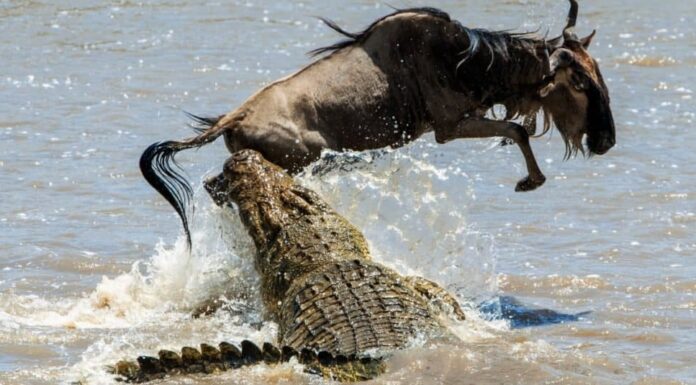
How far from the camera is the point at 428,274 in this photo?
26.7ft

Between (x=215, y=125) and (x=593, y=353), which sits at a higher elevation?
(x=215, y=125)

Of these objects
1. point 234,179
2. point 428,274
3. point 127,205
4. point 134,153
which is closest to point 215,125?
point 234,179

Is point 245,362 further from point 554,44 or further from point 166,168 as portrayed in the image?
point 554,44

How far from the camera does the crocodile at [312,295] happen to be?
5746 mm

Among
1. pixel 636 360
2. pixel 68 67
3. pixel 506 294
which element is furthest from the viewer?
pixel 68 67

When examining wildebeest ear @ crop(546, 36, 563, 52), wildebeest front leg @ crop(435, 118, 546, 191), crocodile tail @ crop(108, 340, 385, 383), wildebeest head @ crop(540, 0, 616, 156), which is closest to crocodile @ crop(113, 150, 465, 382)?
crocodile tail @ crop(108, 340, 385, 383)

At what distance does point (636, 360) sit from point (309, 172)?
2.12m

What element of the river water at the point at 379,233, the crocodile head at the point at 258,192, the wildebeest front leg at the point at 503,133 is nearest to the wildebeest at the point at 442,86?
the wildebeest front leg at the point at 503,133

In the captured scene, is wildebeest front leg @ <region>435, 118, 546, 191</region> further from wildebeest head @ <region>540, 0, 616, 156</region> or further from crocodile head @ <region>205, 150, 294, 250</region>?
crocodile head @ <region>205, 150, 294, 250</region>

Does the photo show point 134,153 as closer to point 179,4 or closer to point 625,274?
point 625,274

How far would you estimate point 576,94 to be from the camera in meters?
8.48

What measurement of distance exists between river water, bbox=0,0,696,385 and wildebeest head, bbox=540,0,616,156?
73cm

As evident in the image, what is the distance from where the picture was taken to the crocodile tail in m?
5.68

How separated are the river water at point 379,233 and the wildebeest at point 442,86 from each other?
0.90ft
